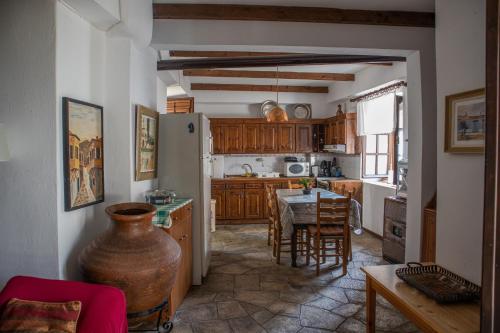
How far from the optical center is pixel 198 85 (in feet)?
20.6

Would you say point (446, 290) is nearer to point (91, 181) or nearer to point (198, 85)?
point (91, 181)

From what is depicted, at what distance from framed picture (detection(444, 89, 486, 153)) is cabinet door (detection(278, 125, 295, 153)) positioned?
14.5 ft

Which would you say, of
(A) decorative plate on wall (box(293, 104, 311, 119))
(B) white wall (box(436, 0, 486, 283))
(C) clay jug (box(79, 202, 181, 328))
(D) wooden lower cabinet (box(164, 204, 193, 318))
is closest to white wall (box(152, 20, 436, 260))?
(B) white wall (box(436, 0, 486, 283))

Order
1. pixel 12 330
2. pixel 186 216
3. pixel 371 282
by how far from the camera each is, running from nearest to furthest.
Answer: pixel 12 330 < pixel 371 282 < pixel 186 216

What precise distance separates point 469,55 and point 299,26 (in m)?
1.63

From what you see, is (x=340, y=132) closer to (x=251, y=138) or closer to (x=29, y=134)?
(x=251, y=138)

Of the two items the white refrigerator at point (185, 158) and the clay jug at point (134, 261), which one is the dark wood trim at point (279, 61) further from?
the clay jug at point (134, 261)

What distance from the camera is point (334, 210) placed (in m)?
3.46

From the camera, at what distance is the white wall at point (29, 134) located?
74.0 inches

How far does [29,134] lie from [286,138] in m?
5.06

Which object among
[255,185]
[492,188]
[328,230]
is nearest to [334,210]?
[328,230]

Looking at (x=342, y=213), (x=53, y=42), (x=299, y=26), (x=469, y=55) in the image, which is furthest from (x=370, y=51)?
(x=53, y=42)

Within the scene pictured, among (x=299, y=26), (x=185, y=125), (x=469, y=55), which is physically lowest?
(x=185, y=125)

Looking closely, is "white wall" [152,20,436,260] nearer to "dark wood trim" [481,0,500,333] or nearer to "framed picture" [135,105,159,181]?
"framed picture" [135,105,159,181]
